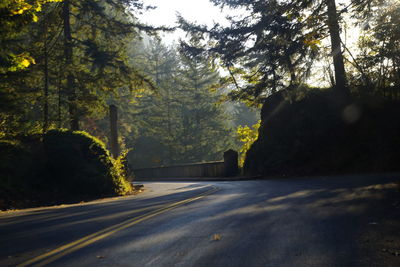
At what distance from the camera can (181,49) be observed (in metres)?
28.5

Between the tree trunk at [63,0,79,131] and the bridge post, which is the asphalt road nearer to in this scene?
the tree trunk at [63,0,79,131]

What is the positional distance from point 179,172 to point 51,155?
2127 centimetres

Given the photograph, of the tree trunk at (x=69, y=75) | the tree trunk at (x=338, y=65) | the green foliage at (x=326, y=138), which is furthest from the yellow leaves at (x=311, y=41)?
the tree trunk at (x=69, y=75)

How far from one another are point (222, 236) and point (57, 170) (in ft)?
41.0

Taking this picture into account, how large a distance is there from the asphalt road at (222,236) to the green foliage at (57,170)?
21.1 feet

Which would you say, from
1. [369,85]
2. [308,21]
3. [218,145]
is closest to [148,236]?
[308,21]

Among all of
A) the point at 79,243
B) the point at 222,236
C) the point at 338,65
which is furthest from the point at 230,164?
the point at 79,243

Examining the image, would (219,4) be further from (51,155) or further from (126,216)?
(126,216)

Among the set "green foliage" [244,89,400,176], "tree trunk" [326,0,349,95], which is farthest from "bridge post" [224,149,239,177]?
"tree trunk" [326,0,349,95]

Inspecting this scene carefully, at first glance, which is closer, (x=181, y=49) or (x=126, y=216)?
(x=126, y=216)

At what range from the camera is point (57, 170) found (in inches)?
645

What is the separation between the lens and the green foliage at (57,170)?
567 inches

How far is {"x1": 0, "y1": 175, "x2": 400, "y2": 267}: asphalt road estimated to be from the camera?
4305mm

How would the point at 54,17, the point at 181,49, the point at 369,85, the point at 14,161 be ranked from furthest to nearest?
1. the point at 181,49
2. the point at 54,17
3. the point at 369,85
4. the point at 14,161
